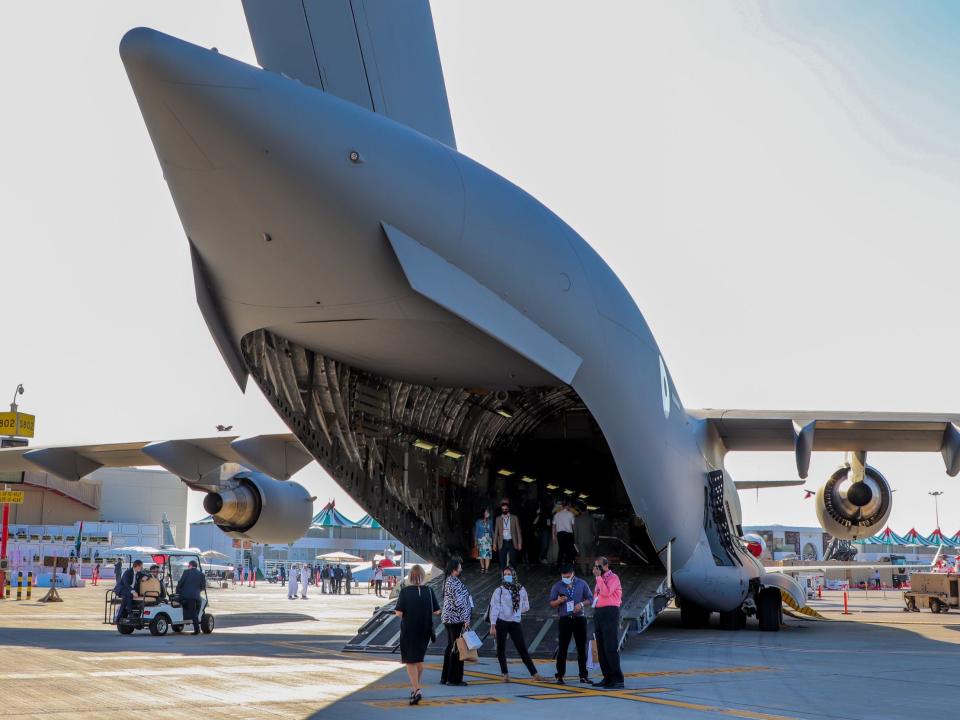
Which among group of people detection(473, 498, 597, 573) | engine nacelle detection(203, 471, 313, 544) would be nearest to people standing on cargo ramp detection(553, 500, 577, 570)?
group of people detection(473, 498, 597, 573)

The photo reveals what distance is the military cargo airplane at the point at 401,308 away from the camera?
9.42 meters

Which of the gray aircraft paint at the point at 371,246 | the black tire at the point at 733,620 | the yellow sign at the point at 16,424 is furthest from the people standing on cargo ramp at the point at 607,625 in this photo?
the yellow sign at the point at 16,424

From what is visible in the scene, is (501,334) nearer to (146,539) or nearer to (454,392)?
(454,392)

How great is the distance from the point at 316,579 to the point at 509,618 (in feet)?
142

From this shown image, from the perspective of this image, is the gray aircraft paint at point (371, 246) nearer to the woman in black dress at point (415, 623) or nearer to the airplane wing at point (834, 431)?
the woman in black dress at point (415, 623)

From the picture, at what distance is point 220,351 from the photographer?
1210 centimetres

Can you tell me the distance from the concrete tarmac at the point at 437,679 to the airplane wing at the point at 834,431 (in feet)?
10.3

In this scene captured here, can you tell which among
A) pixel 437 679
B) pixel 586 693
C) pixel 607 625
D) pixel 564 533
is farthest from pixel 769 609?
pixel 586 693

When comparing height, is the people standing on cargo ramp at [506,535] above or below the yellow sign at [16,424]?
below

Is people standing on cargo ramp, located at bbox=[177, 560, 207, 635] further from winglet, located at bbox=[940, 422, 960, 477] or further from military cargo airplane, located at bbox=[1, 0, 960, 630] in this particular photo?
winglet, located at bbox=[940, 422, 960, 477]

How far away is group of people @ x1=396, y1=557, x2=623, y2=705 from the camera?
364 inches

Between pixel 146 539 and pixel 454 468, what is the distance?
46085 millimetres

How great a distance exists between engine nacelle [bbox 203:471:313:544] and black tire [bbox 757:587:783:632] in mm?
8710

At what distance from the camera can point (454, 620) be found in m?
10.1
